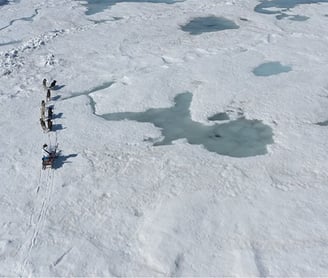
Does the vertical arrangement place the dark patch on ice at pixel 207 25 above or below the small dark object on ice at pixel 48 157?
above

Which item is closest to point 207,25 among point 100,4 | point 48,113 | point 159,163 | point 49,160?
point 100,4

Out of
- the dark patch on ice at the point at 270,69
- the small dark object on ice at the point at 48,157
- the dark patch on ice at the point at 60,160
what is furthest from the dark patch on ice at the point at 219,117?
the small dark object on ice at the point at 48,157

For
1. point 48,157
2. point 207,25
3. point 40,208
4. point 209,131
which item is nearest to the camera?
point 40,208

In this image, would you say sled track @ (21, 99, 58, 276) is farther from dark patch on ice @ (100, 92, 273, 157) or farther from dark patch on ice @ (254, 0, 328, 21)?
dark patch on ice @ (254, 0, 328, 21)

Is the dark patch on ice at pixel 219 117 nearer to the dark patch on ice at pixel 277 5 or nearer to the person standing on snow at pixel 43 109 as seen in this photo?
the person standing on snow at pixel 43 109

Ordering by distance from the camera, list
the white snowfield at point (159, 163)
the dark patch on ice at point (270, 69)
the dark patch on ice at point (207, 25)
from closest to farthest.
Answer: the white snowfield at point (159, 163) → the dark patch on ice at point (270, 69) → the dark patch on ice at point (207, 25)

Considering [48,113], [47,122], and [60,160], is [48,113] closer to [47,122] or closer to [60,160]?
[47,122]

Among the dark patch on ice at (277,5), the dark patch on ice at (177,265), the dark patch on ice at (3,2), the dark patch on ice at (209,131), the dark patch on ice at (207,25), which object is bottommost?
the dark patch on ice at (177,265)

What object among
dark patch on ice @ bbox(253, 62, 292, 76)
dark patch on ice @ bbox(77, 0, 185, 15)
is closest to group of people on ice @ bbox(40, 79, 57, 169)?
dark patch on ice @ bbox(253, 62, 292, 76)
